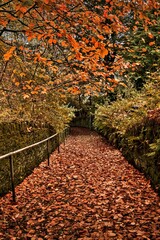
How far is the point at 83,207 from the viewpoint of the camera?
510 centimetres

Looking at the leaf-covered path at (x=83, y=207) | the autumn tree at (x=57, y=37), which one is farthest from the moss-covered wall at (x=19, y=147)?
the autumn tree at (x=57, y=37)

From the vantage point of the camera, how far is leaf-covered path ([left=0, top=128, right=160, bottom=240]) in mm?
4008

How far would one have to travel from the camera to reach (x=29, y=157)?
781cm

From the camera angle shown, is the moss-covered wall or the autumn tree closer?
the autumn tree

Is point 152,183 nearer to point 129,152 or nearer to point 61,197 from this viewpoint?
point 61,197

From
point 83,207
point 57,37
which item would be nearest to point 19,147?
point 83,207

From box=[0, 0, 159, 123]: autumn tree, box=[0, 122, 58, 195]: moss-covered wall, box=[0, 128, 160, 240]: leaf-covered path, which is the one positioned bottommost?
box=[0, 128, 160, 240]: leaf-covered path

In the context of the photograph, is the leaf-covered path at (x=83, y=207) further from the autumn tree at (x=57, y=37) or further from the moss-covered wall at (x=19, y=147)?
the autumn tree at (x=57, y=37)

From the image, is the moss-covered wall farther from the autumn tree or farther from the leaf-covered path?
the autumn tree

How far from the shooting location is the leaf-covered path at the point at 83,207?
13.1ft

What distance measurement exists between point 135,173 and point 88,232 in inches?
152

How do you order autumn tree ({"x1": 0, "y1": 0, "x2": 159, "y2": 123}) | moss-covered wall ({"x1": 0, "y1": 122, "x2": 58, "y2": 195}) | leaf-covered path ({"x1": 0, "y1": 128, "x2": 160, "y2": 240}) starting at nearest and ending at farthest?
leaf-covered path ({"x1": 0, "y1": 128, "x2": 160, "y2": 240}) → autumn tree ({"x1": 0, "y1": 0, "x2": 159, "y2": 123}) → moss-covered wall ({"x1": 0, "y1": 122, "x2": 58, "y2": 195})

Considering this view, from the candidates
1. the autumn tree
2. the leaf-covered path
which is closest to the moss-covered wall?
the leaf-covered path

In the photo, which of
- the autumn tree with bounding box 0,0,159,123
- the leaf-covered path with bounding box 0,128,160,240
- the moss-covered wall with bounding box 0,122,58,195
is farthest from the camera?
the moss-covered wall with bounding box 0,122,58,195
